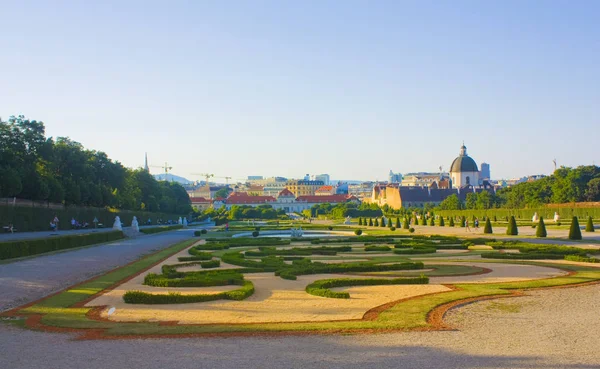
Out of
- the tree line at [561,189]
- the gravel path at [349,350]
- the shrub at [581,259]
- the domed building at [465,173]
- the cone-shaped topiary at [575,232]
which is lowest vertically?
the gravel path at [349,350]

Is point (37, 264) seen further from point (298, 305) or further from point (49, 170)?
point (49, 170)

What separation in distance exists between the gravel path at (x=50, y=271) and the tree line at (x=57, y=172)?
16.9 m

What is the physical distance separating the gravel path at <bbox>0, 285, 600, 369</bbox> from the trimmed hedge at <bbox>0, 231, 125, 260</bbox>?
12897 mm

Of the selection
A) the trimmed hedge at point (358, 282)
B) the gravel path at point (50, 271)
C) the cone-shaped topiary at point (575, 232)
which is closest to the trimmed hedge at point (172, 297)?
the trimmed hedge at point (358, 282)

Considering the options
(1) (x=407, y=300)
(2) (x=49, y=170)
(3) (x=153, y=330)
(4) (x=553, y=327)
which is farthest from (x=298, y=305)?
(2) (x=49, y=170)

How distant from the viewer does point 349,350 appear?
311 inches

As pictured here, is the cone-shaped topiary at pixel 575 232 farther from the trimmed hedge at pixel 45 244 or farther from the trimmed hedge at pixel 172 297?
the trimmed hedge at pixel 45 244

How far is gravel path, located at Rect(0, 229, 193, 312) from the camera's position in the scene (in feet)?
44.5

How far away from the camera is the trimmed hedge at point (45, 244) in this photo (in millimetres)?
21406

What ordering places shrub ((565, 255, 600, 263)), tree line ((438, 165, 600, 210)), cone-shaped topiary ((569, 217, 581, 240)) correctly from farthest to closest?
tree line ((438, 165, 600, 210)) < cone-shaped topiary ((569, 217, 581, 240)) < shrub ((565, 255, 600, 263))

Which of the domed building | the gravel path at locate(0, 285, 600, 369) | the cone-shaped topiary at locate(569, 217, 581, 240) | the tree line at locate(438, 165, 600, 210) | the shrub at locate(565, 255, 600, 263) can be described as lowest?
the gravel path at locate(0, 285, 600, 369)

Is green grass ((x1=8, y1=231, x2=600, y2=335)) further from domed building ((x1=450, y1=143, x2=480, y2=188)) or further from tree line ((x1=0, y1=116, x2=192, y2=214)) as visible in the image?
domed building ((x1=450, y1=143, x2=480, y2=188))

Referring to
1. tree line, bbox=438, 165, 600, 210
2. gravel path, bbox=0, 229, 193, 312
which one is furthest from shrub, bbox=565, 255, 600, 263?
tree line, bbox=438, 165, 600, 210

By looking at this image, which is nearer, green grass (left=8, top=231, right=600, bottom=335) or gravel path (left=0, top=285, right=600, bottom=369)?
gravel path (left=0, top=285, right=600, bottom=369)
